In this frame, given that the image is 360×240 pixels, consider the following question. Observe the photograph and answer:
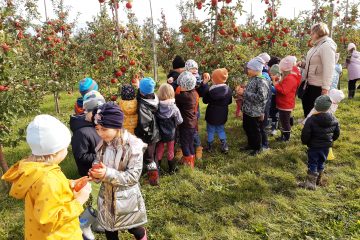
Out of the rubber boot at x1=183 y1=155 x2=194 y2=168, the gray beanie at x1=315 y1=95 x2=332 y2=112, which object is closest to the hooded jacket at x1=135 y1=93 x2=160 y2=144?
the rubber boot at x1=183 y1=155 x2=194 y2=168

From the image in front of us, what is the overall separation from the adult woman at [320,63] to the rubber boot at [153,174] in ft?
9.02

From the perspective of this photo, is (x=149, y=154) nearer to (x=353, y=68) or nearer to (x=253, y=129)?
(x=253, y=129)

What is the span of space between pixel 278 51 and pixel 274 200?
15.2ft

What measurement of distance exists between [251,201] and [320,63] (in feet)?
7.74

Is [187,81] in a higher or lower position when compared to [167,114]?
higher

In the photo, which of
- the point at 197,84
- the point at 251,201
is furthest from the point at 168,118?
the point at 251,201

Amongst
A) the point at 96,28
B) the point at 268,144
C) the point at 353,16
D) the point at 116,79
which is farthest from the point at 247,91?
the point at 353,16

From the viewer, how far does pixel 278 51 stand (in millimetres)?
7555

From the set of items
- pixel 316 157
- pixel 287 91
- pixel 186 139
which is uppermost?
pixel 287 91

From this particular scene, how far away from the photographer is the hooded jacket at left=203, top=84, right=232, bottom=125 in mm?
5223

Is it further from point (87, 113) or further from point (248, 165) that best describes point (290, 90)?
point (87, 113)

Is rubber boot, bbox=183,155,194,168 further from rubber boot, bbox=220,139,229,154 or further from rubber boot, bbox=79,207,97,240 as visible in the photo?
rubber boot, bbox=79,207,97,240

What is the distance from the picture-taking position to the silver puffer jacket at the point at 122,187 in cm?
258

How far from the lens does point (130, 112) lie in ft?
14.0
